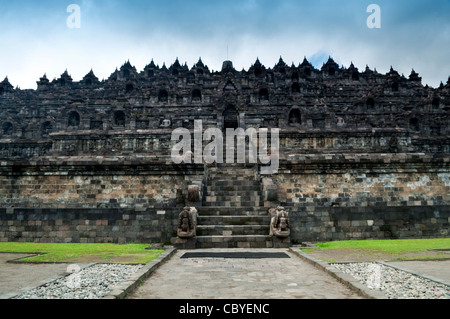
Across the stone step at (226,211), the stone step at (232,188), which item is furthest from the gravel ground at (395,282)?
the stone step at (232,188)

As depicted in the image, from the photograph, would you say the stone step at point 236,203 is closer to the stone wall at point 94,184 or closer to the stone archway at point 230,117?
the stone wall at point 94,184

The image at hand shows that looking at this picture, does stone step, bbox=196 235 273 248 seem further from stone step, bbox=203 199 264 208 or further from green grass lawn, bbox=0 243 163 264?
stone step, bbox=203 199 264 208

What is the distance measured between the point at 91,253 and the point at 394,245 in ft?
30.1

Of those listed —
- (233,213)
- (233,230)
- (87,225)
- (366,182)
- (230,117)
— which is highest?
(230,117)

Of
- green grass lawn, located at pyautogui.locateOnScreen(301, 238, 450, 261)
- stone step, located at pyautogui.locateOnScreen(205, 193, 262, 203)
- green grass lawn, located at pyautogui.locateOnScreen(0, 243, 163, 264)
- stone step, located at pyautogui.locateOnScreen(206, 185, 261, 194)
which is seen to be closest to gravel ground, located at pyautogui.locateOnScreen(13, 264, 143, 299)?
green grass lawn, located at pyautogui.locateOnScreen(0, 243, 163, 264)

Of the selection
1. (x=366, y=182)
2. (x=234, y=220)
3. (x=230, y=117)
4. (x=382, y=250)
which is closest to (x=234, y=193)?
(x=234, y=220)

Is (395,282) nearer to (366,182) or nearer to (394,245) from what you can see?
(394,245)

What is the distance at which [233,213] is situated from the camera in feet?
39.1

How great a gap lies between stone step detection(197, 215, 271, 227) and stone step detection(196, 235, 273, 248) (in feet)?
2.65

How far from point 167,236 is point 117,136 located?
13.9 metres

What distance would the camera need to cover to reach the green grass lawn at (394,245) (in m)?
9.20

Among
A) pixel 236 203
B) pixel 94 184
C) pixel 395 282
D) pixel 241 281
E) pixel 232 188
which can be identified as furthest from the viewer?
pixel 232 188

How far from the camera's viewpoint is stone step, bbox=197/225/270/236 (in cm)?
1088
